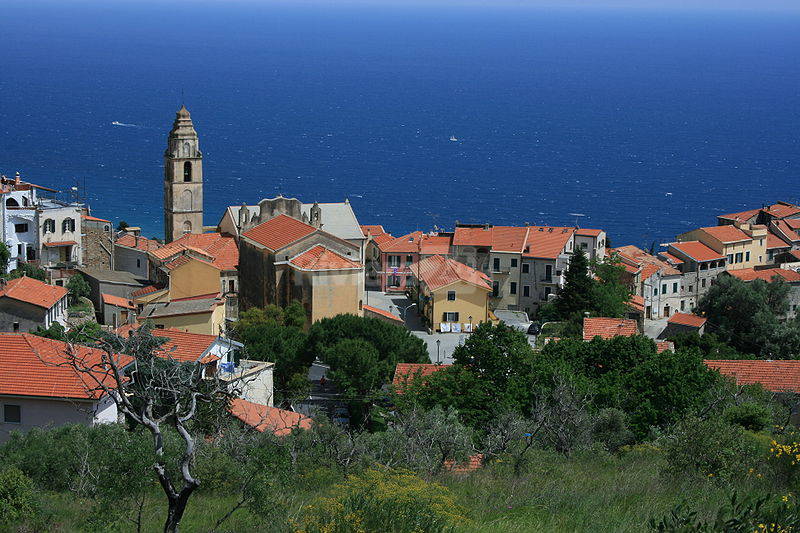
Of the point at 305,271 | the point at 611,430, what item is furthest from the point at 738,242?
the point at 611,430

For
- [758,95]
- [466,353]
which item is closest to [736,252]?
[466,353]

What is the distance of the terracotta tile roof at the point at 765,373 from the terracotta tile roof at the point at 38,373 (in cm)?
1364

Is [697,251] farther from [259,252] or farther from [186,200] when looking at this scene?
[186,200]

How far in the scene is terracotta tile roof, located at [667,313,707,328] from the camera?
141 ft

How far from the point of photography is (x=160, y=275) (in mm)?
40094

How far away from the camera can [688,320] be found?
4347cm

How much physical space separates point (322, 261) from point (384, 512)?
26209 millimetres

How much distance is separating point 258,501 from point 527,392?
40.3 feet

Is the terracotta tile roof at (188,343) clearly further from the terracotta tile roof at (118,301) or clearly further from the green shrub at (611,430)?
the terracotta tile roof at (118,301)

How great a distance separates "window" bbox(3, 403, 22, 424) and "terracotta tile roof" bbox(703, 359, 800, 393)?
1460cm

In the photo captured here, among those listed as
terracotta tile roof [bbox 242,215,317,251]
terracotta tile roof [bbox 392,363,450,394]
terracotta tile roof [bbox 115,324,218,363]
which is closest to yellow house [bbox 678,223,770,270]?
terracotta tile roof [bbox 242,215,317,251]

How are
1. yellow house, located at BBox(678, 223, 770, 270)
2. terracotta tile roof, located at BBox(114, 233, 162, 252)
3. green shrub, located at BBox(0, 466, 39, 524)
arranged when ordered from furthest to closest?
yellow house, located at BBox(678, 223, 770, 270)
terracotta tile roof, located at BBox(114, 233, 162, 252)
green shrub, located at BBox(0, 466, 39, 524)

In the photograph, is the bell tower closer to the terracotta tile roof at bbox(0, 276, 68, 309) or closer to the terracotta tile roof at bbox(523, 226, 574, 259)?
the terracotta tile roof at bbox(523, 226, 574, 259)

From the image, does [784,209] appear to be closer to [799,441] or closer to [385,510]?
[799,441]
